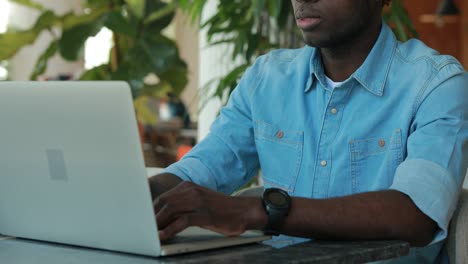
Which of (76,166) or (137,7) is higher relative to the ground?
(76,166)

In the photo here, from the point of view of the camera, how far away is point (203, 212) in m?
1.33

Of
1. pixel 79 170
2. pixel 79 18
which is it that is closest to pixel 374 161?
pixel 79 170

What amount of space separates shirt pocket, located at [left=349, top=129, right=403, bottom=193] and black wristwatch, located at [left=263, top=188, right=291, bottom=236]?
385 millimetres

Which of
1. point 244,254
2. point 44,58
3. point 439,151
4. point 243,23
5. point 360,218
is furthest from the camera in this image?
point 44,58

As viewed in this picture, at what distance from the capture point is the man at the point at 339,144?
4.61ft

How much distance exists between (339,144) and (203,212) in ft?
1.75

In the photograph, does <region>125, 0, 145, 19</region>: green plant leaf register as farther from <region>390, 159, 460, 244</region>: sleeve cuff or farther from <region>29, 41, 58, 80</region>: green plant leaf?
<region>390, 159, 460, 244</region>: sleeve cuff

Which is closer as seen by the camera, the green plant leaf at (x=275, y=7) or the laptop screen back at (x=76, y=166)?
the laptop screen back at (x=76, y=166)

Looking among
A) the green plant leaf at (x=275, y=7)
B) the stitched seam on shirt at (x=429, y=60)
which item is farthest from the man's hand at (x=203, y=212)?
the green plant leaf at (x=275, y=7)

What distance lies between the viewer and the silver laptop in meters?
1.21

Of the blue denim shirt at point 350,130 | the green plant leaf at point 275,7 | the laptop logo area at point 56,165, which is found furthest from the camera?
the green plant leaf at point 275,7

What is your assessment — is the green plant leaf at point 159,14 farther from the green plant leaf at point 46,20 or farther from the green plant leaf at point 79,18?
the green plant leaf at point 46,20

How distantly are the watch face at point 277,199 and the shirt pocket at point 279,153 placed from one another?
0.45 m

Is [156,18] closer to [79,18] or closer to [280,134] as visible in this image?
[79,18]
